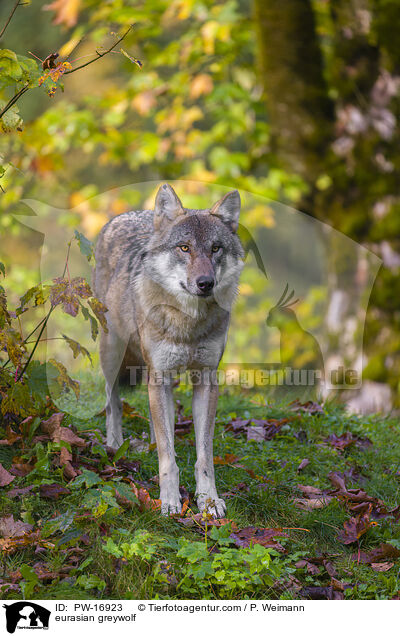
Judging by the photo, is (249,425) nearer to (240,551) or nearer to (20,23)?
(240,551)

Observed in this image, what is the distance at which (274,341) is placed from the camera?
Result: 859 cm

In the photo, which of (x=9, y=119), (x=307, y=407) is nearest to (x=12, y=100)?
(x=9, y=119)

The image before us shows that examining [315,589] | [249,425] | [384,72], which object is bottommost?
[315,589]

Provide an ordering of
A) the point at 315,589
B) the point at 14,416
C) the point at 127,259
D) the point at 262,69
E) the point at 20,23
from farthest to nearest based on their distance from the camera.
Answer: the point at 20,23 → the point at 262,69 → the point at 127,259 → the point at 14,416 → the point at 315,589

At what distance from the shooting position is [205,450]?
13.3 ft

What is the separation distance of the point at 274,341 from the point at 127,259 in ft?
13.0

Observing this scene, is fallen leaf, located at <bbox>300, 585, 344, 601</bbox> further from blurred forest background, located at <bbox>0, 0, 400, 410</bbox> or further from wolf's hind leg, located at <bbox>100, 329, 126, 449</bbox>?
blurred forest background, located at <bbox>0, 0, 400, 410</bbox>

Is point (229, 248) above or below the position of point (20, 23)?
below

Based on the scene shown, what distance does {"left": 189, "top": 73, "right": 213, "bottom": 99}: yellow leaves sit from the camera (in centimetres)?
982

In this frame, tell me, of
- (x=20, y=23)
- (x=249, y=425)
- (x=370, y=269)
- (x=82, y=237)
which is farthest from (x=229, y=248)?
(x=20, y=23)

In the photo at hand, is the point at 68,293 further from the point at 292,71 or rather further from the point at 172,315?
the point at 292,71

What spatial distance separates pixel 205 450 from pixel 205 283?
1.04m

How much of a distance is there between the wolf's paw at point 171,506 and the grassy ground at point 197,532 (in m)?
0.08
